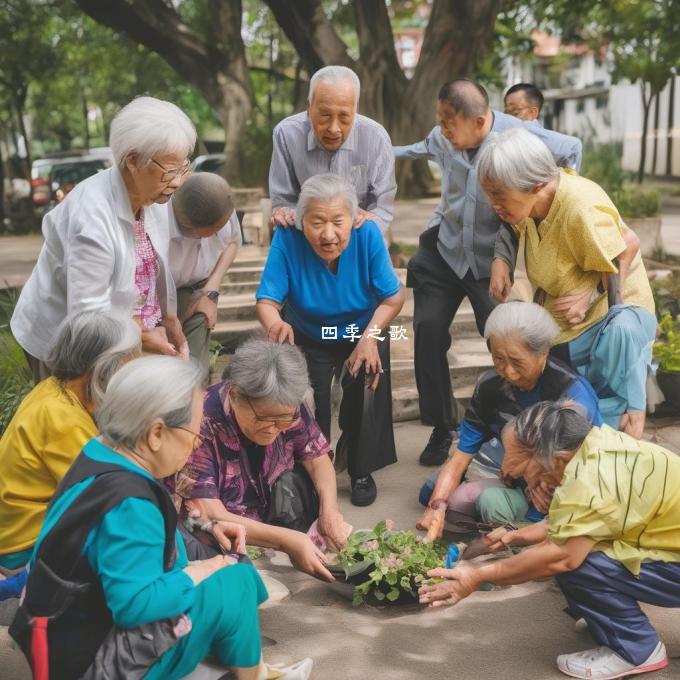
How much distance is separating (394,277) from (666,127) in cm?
2759

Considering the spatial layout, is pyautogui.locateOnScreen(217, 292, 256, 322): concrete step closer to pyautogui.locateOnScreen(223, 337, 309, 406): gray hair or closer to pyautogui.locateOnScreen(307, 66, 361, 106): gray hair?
pyautogui.locateOnScreen(307, 66, 361, 106): gray hair

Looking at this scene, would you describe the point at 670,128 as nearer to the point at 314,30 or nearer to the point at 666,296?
the point at 314,30

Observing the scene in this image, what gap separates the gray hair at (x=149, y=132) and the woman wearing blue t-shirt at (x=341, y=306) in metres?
0.77

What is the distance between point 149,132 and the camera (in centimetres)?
324

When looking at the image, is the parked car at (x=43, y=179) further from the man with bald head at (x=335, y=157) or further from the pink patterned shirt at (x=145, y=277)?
the pink patterned shirt at (x=145, y=277)

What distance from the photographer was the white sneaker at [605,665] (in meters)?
2.85

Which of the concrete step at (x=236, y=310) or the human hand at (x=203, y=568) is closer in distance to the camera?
the human hand at (x=203, y=568)

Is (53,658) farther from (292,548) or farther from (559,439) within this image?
(559,439)

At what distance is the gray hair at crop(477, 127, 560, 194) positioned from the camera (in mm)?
3613

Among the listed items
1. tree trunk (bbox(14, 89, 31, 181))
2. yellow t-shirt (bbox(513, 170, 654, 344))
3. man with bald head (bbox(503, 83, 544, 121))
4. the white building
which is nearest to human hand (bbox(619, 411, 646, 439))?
yellow t-shirt (bbox(513, 170, 654, 344))

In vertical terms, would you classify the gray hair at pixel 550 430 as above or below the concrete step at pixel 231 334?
above

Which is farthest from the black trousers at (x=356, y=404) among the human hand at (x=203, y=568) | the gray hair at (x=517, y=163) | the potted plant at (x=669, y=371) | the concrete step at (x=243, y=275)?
the concrete step at (x=243, y=275)

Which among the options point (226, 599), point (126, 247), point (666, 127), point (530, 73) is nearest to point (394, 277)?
point (126, 247)

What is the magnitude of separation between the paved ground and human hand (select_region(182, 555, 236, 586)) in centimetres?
64
